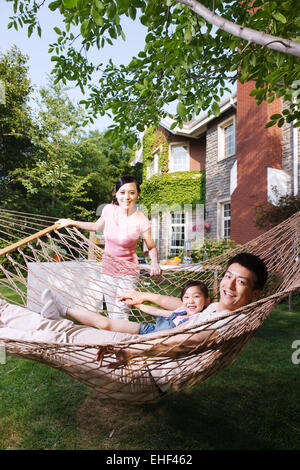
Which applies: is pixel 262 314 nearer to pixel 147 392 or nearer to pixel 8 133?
pixel 147 392

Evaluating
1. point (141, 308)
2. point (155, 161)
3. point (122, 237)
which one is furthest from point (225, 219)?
point (141, 308)

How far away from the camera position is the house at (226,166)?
5.54 metres

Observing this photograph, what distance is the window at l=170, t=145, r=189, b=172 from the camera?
9.82 meters

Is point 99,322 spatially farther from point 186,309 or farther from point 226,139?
point 226,139

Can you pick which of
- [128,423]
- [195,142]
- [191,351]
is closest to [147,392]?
[191,351]

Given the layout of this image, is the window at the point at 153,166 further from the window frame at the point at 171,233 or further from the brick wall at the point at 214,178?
the brick wall at the point at 214,178

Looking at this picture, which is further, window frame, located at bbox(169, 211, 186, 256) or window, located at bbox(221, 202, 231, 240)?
window frame, located at bbox(169, 211, 186, 256)

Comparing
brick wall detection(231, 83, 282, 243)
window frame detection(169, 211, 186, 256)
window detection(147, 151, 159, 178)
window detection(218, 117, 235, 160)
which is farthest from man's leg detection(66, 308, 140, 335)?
window detection(147, 151, 159, 178)

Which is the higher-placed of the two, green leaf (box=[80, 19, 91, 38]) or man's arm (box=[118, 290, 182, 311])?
green leaf (box=[80, 19, 91, 38])

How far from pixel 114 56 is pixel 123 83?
0.90 feet

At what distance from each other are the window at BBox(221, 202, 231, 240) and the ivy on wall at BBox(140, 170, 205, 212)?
1075 mm

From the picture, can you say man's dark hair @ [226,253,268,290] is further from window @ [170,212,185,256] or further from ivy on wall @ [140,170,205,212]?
window @ [170,212,185,256]

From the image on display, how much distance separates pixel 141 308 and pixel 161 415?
562mm

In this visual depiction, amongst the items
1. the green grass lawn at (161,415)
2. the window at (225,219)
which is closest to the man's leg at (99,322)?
the green grass lawn at (161,415)
